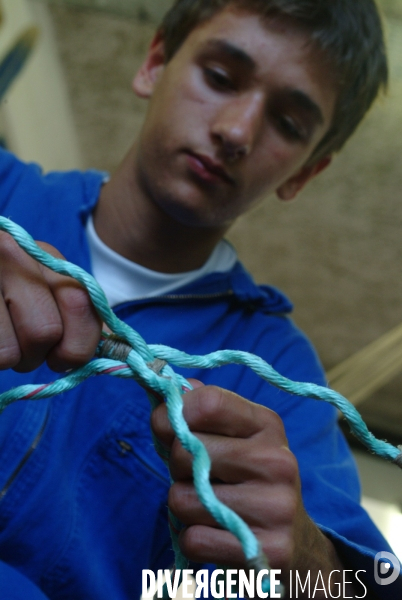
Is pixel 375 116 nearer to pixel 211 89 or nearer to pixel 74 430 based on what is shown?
pixel 211 89

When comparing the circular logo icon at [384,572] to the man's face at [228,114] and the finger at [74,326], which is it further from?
the man's face at [228,114]

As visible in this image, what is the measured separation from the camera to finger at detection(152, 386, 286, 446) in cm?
23

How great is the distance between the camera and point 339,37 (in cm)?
49

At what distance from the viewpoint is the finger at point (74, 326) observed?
0.24 meters

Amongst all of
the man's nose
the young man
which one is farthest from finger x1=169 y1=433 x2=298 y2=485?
the man's nose

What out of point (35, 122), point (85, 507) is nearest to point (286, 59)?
point (85, 507)

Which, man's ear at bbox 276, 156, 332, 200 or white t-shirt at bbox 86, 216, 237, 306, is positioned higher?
man's ear at bbox 276, 156, 332, 200

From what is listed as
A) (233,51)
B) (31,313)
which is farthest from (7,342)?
(233,51)

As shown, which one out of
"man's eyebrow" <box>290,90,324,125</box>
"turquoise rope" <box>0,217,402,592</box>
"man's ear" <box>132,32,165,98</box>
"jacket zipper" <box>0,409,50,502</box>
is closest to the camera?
"turquoise rope" <box>0,217,402,592</box>

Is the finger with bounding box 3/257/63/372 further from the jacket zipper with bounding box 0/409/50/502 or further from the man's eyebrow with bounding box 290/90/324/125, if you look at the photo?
the man's eyebrow with bounding box 290/90/324/125

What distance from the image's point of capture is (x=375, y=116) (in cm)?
71

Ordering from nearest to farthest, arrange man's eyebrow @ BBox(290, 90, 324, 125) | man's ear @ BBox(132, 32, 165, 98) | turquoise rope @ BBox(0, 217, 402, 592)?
1. turquoise rope @ BBox(0, 217, 402, 592)
2. man's eyebrow @ BBox(290, 90, 324, 125)
3. man's ear @ BBox(132, 32, 165, 98)

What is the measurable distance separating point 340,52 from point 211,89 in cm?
14

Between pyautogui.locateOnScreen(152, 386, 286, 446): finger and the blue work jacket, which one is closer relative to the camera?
pyautogui.locateOnScreen(152, 386, 286, 446): finger
